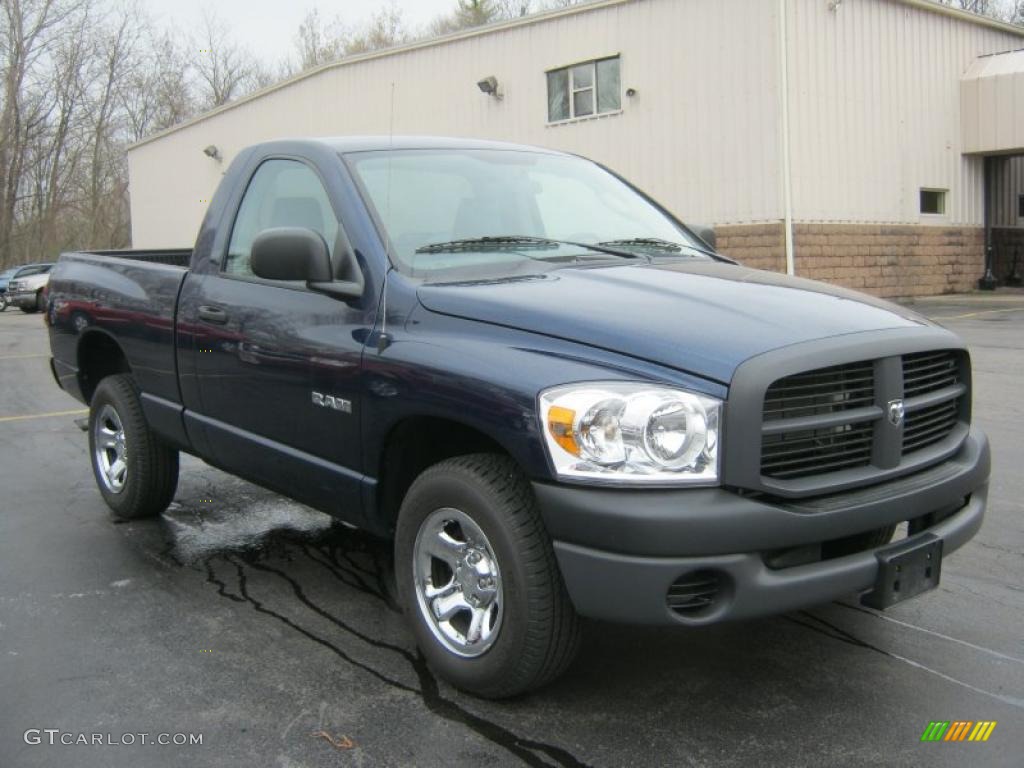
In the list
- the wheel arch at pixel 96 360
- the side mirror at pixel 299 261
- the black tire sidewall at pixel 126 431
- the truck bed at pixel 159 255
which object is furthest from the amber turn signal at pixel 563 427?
the truck bed at pixel 159 255

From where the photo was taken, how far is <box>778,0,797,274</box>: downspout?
699 inches

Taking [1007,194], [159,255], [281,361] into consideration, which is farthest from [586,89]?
[281,361]

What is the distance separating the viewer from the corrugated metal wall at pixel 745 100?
60.1 feet

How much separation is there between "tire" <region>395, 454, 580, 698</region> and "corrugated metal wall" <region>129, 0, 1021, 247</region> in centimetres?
1601

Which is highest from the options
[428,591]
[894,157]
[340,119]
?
[340,119]

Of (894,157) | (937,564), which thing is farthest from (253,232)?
(894,157)

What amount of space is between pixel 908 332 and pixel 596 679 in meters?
1.52

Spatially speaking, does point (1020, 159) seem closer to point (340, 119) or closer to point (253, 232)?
point (340, 119)

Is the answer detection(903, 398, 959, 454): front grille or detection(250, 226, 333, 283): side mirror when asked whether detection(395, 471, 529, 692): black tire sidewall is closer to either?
detection(250, 226, 333, 283): side mirror

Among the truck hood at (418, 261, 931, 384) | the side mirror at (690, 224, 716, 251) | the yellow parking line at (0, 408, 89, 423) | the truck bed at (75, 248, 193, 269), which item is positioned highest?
the truck bed at (75, 248, 193, 269)

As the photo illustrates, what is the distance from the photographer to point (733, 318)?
10.2ft

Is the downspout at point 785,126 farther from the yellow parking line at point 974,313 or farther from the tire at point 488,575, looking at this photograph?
the tire at point 488,575

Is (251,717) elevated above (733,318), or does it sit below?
below

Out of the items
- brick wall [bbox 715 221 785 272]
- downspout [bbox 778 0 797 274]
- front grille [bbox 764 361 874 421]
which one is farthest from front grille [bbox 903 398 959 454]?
brick wall [bbox 715 221 785 272]
